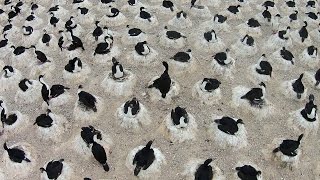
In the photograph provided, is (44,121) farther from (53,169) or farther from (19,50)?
(19,50)

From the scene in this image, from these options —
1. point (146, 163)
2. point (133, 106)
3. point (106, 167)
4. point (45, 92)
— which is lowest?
point (106, 167)

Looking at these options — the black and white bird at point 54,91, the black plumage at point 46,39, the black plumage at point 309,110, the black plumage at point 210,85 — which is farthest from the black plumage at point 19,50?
the black plumage at point 309,110

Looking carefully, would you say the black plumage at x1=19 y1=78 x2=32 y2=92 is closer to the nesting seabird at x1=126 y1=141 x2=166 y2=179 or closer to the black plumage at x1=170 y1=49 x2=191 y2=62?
the nesting seabird at x1=126 y1=141 x2=166 y2=179

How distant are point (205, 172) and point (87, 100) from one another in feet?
11.4

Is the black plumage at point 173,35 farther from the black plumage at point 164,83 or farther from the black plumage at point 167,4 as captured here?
the black plumage at point 164,83

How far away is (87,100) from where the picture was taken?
35.3ft

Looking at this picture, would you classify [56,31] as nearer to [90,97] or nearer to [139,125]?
[90,97]

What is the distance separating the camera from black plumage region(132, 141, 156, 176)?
9.62m

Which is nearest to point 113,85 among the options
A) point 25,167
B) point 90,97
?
point 90,97

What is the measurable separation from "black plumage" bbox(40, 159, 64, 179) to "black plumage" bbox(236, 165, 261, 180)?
4035mm

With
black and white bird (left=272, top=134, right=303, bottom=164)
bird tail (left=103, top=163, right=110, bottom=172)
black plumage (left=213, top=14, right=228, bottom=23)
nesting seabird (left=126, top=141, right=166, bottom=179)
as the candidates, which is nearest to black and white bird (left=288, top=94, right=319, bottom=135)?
black and white bird (left=272, top=134, right=303, bottom=164)

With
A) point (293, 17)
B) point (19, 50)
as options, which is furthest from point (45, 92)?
point (293, 17)

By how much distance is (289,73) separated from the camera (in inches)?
483

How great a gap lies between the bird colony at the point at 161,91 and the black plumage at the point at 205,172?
0.10 feet
